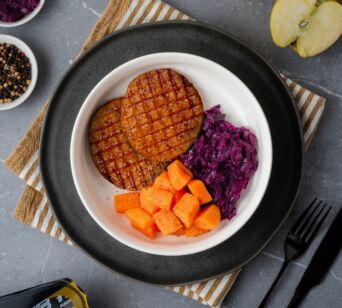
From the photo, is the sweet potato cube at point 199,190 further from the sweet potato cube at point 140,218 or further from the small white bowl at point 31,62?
the small white bowl at point 31,62

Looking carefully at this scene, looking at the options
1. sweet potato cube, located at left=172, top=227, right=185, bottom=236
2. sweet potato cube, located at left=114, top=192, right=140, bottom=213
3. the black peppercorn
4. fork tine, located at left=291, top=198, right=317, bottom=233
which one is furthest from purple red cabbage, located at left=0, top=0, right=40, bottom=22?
fork tine, located at left=291, top=198, right=317, bottom=233

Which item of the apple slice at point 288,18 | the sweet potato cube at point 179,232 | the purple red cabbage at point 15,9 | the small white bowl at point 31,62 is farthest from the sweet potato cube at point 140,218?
the purple red cabbage at point 15,9

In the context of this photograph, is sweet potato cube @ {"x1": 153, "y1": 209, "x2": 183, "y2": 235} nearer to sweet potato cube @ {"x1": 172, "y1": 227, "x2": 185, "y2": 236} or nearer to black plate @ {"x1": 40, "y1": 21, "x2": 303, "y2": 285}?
sweet potato cube @ {"x1": 172, "y1": 227, "x2": 185, "y2": 236}

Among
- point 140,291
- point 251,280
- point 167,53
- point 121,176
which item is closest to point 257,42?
point 167,53

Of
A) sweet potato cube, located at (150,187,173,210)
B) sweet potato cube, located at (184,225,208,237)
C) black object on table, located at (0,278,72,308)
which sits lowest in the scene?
black object on table, located at (0,278,72,308)

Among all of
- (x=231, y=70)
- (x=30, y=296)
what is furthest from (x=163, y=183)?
(x=30, y=296)

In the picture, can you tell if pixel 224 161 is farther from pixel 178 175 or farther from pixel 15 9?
pixel 15 9

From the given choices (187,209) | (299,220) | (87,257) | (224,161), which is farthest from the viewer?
(87,257)
